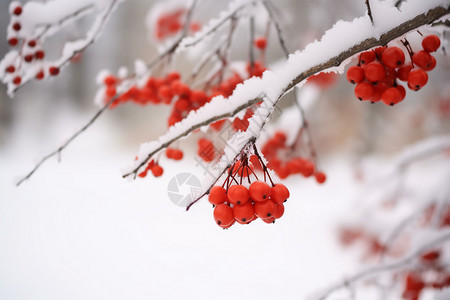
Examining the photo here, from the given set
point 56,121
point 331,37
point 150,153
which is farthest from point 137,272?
point 56,121

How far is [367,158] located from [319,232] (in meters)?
1.28

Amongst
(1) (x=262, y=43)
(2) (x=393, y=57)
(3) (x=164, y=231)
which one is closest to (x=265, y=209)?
(2) (x=393, y=57)

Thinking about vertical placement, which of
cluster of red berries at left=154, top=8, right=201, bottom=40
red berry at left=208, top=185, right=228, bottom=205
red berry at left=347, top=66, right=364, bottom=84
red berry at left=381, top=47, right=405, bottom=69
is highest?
cluster of red berries at left=154, top=8, right=201, bottom=40

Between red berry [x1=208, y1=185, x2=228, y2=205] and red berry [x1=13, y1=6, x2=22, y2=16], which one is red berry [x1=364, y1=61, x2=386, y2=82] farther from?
red berry [x1=13, y1=6, x2=22, y2=16]

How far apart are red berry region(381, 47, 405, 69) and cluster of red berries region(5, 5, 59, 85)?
42.5 inches

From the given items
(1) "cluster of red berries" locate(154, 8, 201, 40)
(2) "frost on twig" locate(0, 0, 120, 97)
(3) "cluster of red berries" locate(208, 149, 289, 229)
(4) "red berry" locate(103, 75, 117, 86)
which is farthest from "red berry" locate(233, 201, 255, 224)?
(1) "cluster of red berries" locate(154, 8, 201, 40)

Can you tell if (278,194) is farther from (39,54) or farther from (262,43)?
(39,54)

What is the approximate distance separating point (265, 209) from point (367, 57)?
50cm

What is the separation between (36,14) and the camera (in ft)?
3.83

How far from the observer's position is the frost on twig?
1.11 meters

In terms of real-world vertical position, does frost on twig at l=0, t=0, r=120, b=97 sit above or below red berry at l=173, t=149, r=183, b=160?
above

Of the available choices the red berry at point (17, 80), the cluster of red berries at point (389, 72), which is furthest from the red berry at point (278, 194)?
the red berry at point (17, 80)

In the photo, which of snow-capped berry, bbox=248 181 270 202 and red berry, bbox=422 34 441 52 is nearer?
snow-capped berry, bbox=248 181 270 202

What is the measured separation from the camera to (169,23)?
2258 mm
